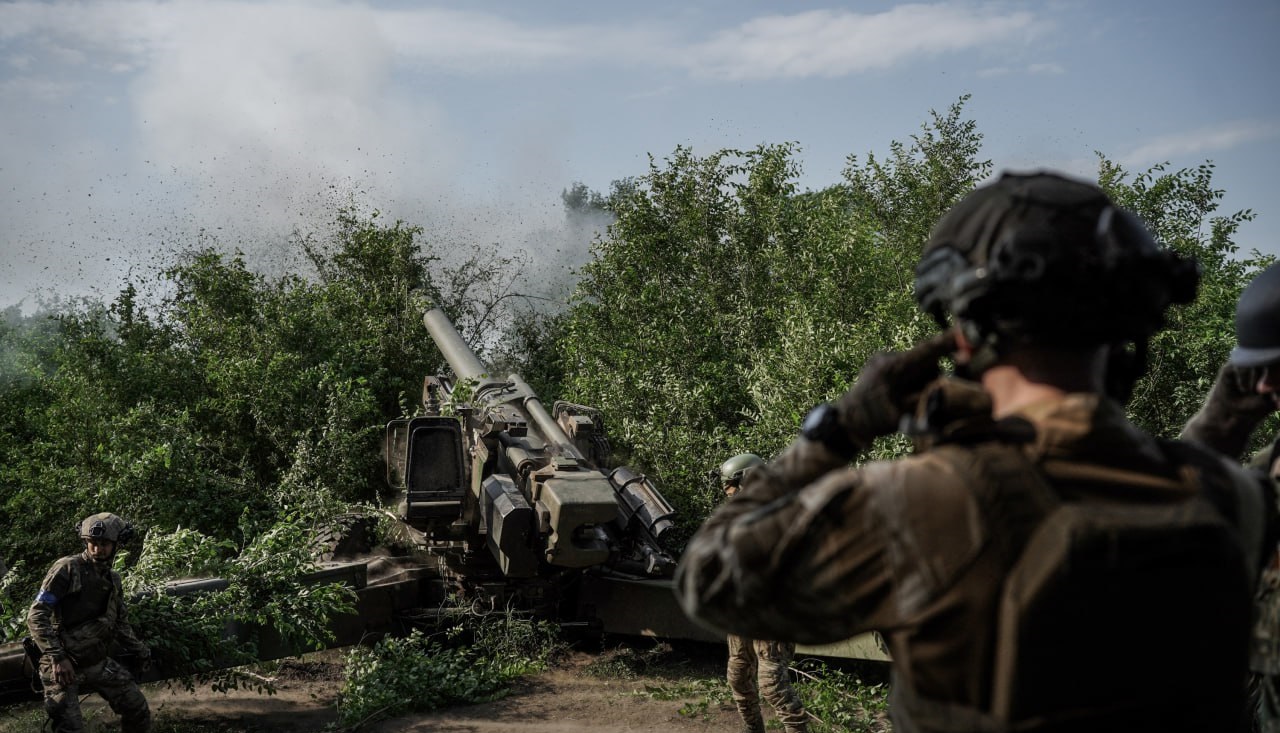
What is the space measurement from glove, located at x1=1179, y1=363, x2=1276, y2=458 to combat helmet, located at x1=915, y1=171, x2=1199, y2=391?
1318mm

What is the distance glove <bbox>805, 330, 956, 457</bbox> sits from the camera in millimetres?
1770

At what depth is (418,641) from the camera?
29.7 ft

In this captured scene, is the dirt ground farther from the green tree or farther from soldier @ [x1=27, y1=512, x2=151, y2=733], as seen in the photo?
the green tree

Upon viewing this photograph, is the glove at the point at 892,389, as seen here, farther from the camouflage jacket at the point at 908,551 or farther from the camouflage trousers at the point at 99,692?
the camouflage trousers at the point at 99,692

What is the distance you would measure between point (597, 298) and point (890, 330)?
537 cm

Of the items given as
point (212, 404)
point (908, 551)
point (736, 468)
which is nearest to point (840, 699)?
point (736, 468)

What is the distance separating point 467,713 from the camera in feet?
26.9

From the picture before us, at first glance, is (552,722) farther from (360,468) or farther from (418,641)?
(360,468)

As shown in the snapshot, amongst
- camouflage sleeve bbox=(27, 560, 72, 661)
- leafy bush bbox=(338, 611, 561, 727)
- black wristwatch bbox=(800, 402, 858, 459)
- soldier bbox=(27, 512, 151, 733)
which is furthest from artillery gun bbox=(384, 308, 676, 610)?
black wristwatch bbox=(800, 402, 858, 459)

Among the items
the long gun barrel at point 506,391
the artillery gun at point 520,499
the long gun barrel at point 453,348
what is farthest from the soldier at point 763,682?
the long gun barrel at point 453,348

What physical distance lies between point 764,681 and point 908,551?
18.2ft

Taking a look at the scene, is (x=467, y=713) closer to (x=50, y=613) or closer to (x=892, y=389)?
(x=50, y=613)

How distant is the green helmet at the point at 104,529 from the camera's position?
6.89 m

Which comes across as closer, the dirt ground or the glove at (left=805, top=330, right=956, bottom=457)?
the glove at (left=805, top=330, right=956, bottom=457)
